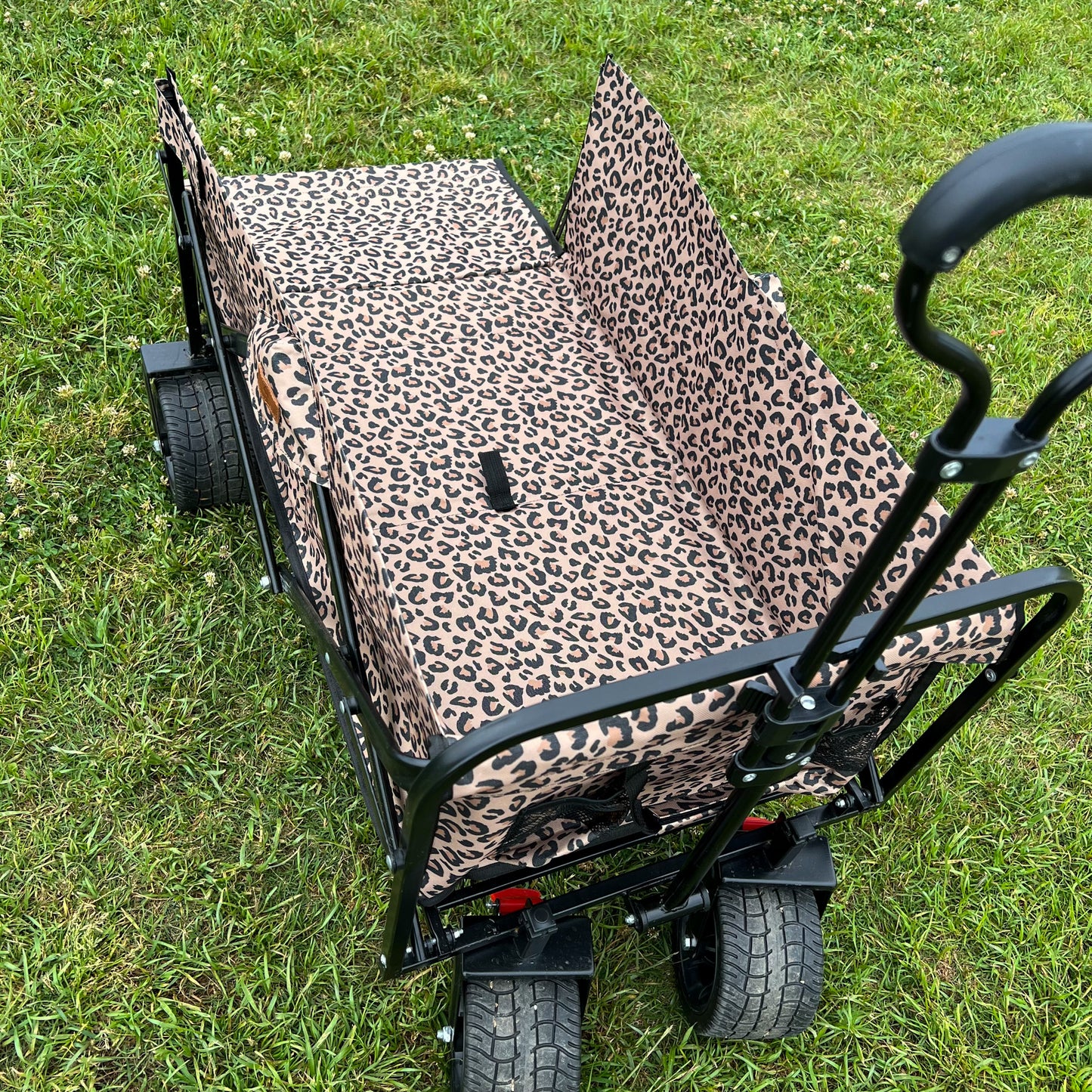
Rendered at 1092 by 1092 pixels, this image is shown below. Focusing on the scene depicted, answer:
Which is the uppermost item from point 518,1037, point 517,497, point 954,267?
point 517,497

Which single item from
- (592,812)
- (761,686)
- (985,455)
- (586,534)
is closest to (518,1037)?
(592,812)

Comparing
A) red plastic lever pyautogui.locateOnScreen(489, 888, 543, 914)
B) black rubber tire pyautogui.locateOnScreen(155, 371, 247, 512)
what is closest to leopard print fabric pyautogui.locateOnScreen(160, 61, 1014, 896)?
red plastic lever pyautogui.locateOnScreen(489, 888, 543, 914)

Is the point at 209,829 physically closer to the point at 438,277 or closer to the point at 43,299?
the point at 438,277

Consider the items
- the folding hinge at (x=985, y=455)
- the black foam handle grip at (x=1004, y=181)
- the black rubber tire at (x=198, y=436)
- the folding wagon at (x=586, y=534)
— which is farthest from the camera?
the black rubber tire at (x=198, y=436)

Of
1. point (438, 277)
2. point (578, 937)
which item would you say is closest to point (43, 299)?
point (438, 277)

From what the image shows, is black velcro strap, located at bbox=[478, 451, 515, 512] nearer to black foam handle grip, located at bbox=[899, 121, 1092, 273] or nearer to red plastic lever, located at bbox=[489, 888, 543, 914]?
red plastic lever, located at bbox=[489, 888, 543, 914]

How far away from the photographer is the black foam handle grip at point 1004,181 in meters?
0.87

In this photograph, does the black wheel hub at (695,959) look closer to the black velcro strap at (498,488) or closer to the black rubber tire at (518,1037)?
the black rubber tire at (518,1037)

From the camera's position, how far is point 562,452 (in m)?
2.46

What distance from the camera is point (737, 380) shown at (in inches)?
86.0

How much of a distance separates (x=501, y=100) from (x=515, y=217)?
1478 mm

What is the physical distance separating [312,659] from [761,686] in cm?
156

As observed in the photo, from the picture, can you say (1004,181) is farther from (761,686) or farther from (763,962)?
(763,962)

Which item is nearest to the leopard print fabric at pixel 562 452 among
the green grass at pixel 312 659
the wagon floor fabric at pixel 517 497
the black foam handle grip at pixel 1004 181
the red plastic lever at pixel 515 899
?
the wagon floor fabric at pixel 517 497
